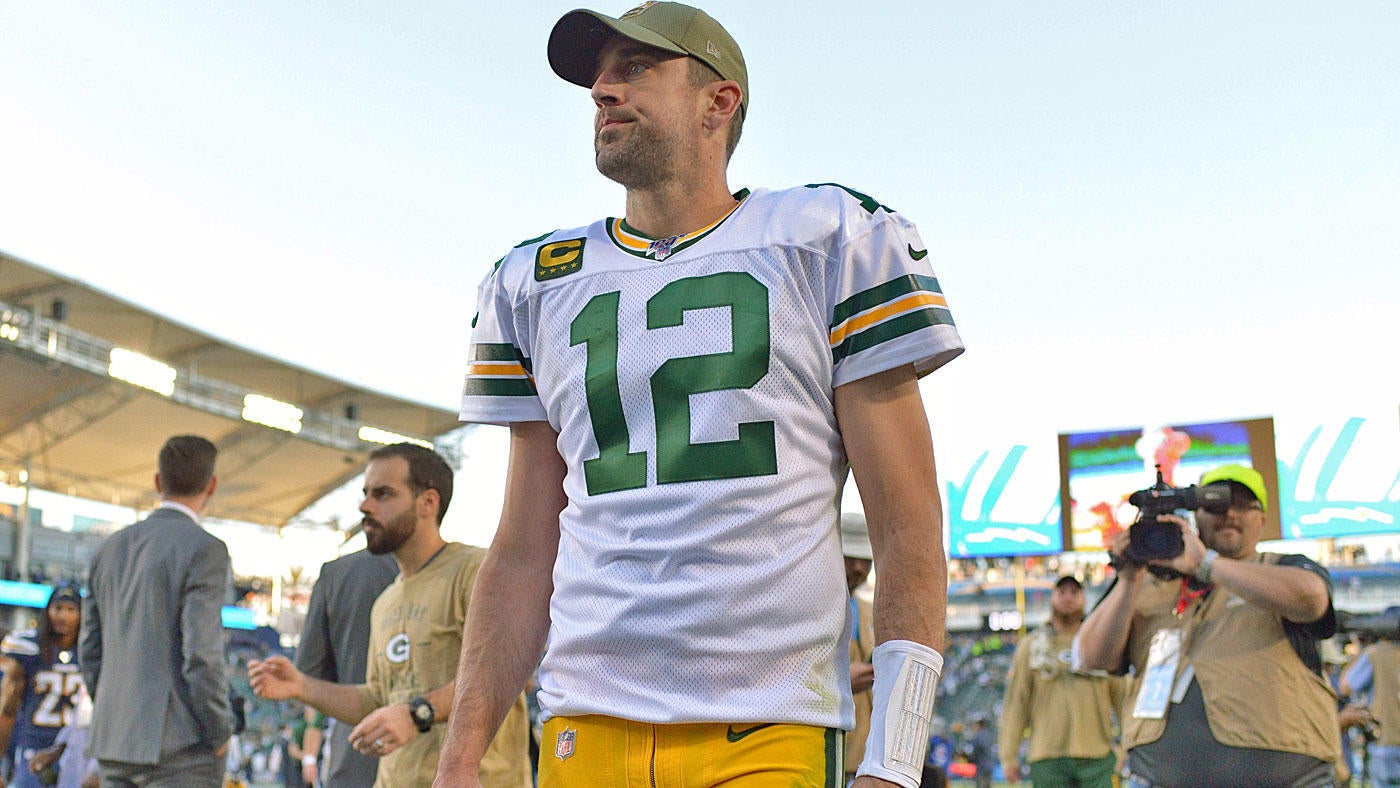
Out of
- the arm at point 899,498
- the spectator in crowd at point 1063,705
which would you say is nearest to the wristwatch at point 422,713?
the arm at point 899,498

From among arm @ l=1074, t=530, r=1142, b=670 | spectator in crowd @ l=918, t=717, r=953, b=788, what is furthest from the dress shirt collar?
arm @ l=1074, t=530, r=1142, b=670

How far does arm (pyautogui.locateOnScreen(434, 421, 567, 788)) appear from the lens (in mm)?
2143

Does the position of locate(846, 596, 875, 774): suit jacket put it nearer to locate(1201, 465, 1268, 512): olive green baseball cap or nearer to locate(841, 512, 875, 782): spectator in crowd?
locate(841, 512, 875, 782): spectator in crowd

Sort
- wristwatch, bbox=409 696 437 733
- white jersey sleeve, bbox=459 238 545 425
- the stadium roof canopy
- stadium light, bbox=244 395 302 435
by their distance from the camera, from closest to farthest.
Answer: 1. white jersey sleeve, bbox=459 238 545 425
2. wristwatch, bbox=409 696 437 733
3. the stadium roof canopy
4. stadium light, bbox=244 395 302 435

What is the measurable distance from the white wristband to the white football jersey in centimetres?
11

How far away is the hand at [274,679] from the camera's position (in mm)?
4297

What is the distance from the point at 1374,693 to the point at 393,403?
39183mm

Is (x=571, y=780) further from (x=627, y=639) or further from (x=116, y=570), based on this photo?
(x=116, y=570)

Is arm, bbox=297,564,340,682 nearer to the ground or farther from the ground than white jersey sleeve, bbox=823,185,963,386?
nearer to the ground

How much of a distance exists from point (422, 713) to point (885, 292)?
2.60m

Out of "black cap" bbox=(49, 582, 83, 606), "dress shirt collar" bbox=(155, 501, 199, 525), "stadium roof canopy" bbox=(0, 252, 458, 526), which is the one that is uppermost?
"stadium roof canopy" bbox=(0, 252, 458, 526)

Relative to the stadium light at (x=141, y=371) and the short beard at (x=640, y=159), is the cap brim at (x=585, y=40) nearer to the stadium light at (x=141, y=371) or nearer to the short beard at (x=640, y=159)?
the short beard at (x=640, y=159)

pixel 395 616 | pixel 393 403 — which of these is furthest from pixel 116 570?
pixel 393 403

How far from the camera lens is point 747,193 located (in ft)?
7.73
